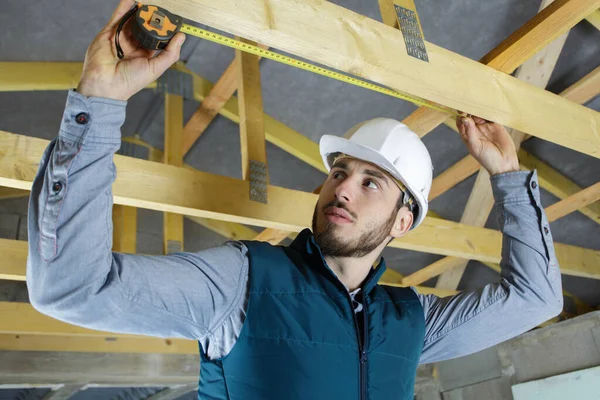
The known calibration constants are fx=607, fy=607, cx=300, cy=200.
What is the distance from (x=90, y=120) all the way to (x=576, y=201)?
3.72m

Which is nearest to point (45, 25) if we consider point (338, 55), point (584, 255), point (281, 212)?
point (281, 212)

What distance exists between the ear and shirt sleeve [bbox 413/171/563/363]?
21cm

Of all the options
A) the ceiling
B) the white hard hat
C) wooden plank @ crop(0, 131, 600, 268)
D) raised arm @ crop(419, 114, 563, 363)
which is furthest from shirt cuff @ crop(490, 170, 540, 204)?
the ceiling

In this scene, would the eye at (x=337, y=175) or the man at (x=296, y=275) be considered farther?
the eye at (x=337, y=175)

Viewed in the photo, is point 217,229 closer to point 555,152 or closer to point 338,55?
point 555,152

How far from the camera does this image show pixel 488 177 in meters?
3.90

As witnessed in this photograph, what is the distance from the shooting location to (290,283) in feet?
4.62

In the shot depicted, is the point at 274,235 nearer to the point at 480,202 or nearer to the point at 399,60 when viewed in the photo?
the point at 480,202

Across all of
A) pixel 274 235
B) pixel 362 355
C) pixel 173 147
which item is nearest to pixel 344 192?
pixel 362 355

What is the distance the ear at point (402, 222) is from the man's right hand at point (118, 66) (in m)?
0.89

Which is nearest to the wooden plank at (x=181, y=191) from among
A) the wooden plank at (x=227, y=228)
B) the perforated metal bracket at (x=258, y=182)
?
the perforated metal bracket at (x=258, y=182)

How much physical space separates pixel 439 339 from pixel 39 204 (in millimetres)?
1196

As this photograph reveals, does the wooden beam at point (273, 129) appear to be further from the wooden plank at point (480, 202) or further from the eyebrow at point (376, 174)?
the eyebrow at point (376, 174)

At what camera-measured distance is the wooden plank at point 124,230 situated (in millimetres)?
5062
